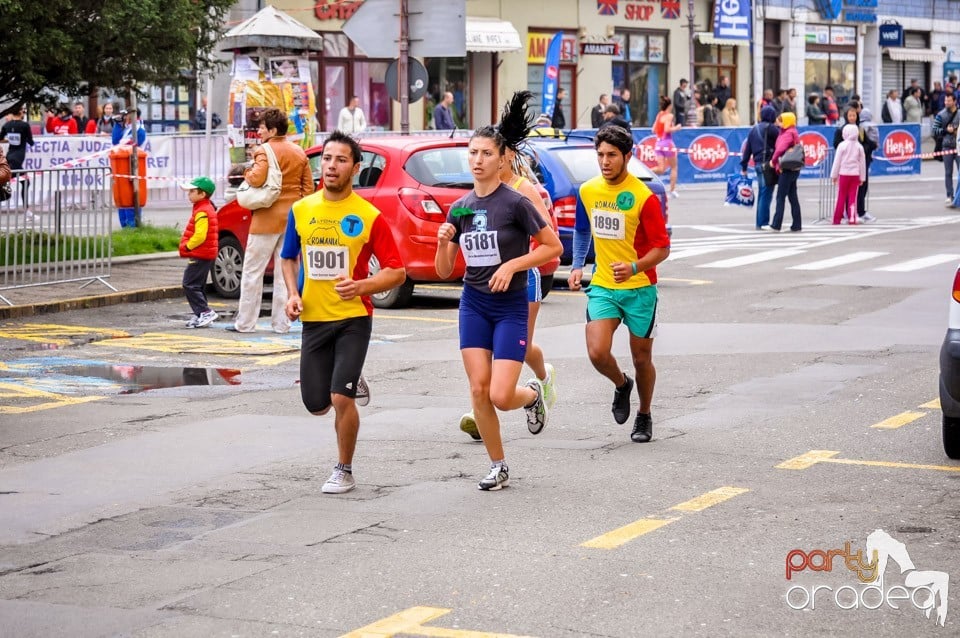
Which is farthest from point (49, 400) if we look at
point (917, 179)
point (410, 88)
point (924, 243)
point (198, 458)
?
point (917, 179)

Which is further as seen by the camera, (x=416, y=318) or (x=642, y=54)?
(x=642, y=54)

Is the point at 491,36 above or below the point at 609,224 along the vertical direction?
above

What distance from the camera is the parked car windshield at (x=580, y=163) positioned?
17.1 m

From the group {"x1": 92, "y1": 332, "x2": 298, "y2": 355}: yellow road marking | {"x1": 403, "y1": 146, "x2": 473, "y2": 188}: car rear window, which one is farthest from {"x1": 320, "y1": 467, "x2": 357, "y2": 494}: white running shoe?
{"x1": 403, "y1": 146, "x2": 473, "y2": 188}: car rear window

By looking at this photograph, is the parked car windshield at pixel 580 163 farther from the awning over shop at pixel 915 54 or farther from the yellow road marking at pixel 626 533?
the awning over shop at pixel 915 54

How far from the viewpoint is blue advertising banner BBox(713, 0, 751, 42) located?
157ft

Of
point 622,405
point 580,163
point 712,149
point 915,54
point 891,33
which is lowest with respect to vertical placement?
point 622,405

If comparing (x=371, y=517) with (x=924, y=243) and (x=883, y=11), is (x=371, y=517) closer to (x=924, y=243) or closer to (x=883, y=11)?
(x=924, y=243)

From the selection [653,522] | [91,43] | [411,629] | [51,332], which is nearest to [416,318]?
[51,332]

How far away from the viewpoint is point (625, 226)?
8.96m

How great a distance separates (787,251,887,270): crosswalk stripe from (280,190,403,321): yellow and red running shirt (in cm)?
1172

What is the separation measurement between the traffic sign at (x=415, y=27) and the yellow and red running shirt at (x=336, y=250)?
435 inches

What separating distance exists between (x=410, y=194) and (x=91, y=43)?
16.6 ft

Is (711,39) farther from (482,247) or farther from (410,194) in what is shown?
(482,247)
